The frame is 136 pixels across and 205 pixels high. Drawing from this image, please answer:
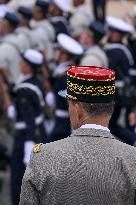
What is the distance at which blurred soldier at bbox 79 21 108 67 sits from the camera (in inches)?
227

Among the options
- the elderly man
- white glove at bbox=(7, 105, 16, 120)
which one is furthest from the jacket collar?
white glove at bbox=(7, 105, 16, 120)

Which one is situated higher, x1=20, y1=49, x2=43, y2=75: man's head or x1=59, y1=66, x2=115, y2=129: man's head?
x1=59, y1=66, x2=115, y2=129: man's head

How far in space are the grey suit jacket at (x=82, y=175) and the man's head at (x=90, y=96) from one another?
6 centimetres

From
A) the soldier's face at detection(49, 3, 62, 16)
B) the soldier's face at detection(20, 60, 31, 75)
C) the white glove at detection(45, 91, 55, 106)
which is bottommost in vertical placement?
the white glove at detection(45, 91, 55, 106)

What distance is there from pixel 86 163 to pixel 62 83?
2.97 meters

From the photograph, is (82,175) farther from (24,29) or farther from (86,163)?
(24,29)

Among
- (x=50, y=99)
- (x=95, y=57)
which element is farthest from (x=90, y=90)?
(x=50, y=99)

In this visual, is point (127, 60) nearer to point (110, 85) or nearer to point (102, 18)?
point (102, 18)

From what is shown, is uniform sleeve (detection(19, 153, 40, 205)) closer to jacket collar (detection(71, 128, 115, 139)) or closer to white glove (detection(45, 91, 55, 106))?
jacket collar (detection(71, 128, 115, 139))

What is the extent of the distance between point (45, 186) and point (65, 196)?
9 cm

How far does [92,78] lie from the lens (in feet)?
8.11

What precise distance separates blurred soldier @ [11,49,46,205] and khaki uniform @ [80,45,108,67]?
497 millimetres

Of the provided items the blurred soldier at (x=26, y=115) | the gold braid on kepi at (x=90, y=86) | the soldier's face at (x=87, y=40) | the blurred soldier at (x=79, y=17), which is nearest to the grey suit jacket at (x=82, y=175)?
the gold braid on kepi at (x=90, y=86)

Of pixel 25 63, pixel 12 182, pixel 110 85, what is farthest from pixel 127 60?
pixel 110 85
